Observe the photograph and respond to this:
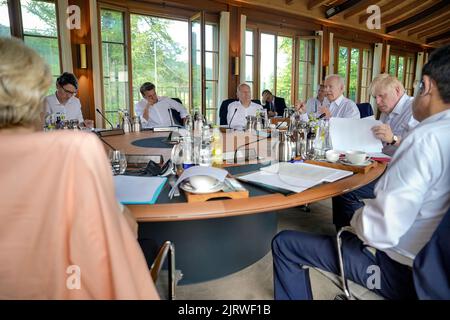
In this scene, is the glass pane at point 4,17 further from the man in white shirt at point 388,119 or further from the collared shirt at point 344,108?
the man in white shirt at point 388,119

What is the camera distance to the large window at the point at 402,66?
10625 millimetres

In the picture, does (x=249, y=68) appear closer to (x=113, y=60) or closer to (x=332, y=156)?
(x=113, y=60)

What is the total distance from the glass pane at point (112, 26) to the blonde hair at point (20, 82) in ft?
15.2

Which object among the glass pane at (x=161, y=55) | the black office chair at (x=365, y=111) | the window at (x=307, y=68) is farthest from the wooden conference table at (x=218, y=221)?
the window at (x=307, y=68)

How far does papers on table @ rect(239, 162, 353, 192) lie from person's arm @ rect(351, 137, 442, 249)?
32cm

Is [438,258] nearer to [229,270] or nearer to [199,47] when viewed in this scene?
[229,270]

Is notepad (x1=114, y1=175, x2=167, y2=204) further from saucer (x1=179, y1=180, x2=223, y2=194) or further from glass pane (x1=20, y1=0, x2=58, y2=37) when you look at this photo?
glass pane (x1=20, y1=0, x2=58, y2=37)

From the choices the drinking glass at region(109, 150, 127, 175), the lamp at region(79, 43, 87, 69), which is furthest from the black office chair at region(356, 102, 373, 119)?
the lamp at region(79, 43, 87, 69)

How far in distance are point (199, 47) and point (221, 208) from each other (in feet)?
16.9

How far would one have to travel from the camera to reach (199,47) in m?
5.70

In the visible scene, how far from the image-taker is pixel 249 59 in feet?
22.2

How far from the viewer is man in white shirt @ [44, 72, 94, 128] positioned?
3.29 metres

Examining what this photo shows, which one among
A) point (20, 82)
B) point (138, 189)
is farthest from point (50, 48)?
point (20, 82)
